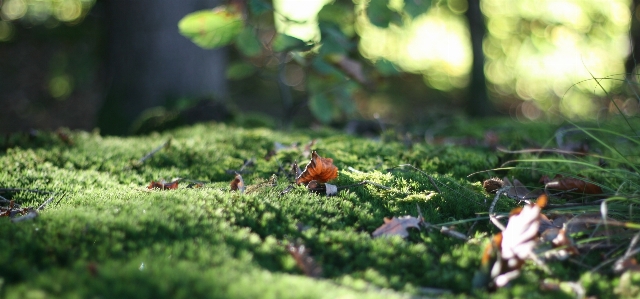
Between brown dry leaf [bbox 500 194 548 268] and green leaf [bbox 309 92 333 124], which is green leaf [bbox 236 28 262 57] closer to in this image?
green leaf [bbox 309 92 333 124]

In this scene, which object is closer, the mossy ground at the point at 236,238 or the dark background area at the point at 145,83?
the mossy ground at the point at 236,238

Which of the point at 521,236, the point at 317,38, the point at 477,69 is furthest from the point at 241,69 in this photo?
the point at 477,69

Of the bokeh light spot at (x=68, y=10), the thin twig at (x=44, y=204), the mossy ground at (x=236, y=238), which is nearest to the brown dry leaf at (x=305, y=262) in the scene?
the mossy ground at (x=236, y=238)

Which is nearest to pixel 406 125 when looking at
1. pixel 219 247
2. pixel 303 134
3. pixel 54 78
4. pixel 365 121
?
pixel 365 121

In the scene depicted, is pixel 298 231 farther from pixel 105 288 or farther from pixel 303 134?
pixel 303 134

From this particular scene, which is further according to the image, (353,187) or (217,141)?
(217,141)

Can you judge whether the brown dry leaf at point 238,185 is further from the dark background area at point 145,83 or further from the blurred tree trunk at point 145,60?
the blurred tree trunk at point 145,60

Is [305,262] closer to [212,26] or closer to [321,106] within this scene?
[212,26]
